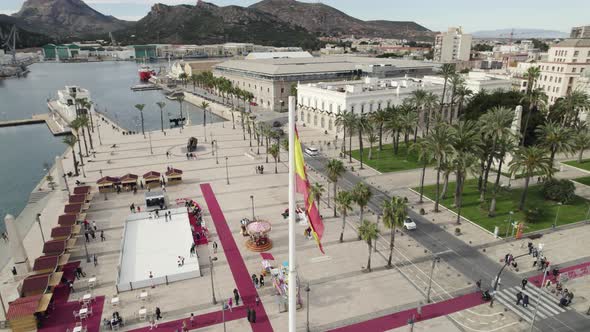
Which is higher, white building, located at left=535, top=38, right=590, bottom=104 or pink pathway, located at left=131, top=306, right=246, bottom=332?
white building, located at left=535, top=38, right=590, bottom=104

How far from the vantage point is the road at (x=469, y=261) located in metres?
31.3

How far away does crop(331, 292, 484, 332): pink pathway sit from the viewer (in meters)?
31.0

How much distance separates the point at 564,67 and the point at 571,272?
98407 mm

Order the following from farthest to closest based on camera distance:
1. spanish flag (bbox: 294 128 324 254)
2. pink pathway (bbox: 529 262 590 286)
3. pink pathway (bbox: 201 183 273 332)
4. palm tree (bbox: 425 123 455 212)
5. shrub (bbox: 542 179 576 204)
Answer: shrub (bbox: 542 179 576 204) < palm tree (bbox: 425 123 455 212) < pink pathway (bbox: 529 262 590 286) < pink pathway (bbox: 201 183 273 332) < spanish flag (bbox: 294 128 324 254)

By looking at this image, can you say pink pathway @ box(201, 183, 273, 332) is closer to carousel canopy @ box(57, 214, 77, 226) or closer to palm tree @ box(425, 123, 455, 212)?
carousel canopy @ box(57, 214, 77, 226)

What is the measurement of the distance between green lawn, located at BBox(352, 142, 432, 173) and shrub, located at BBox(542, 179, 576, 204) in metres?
21.2

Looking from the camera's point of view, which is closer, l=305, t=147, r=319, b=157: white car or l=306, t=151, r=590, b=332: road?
l=306, t=151, r=590, b=332: road

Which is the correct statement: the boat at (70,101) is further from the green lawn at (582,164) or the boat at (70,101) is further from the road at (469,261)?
the green lawn at (582,164)

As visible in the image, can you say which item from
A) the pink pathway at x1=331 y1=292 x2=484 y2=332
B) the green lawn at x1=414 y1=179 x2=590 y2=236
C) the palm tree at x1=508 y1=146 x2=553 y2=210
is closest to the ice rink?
the pink pathway at x1=331 y1=292 x2=484 y2=332

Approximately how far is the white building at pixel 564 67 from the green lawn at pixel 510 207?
66.5m

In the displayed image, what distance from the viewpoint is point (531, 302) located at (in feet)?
111

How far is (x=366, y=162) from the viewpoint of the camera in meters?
73.1

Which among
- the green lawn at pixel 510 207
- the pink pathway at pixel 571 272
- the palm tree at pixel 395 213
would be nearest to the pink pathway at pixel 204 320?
the palm tree at pixel 395 213

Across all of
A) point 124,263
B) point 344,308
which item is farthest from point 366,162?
point 124,263
